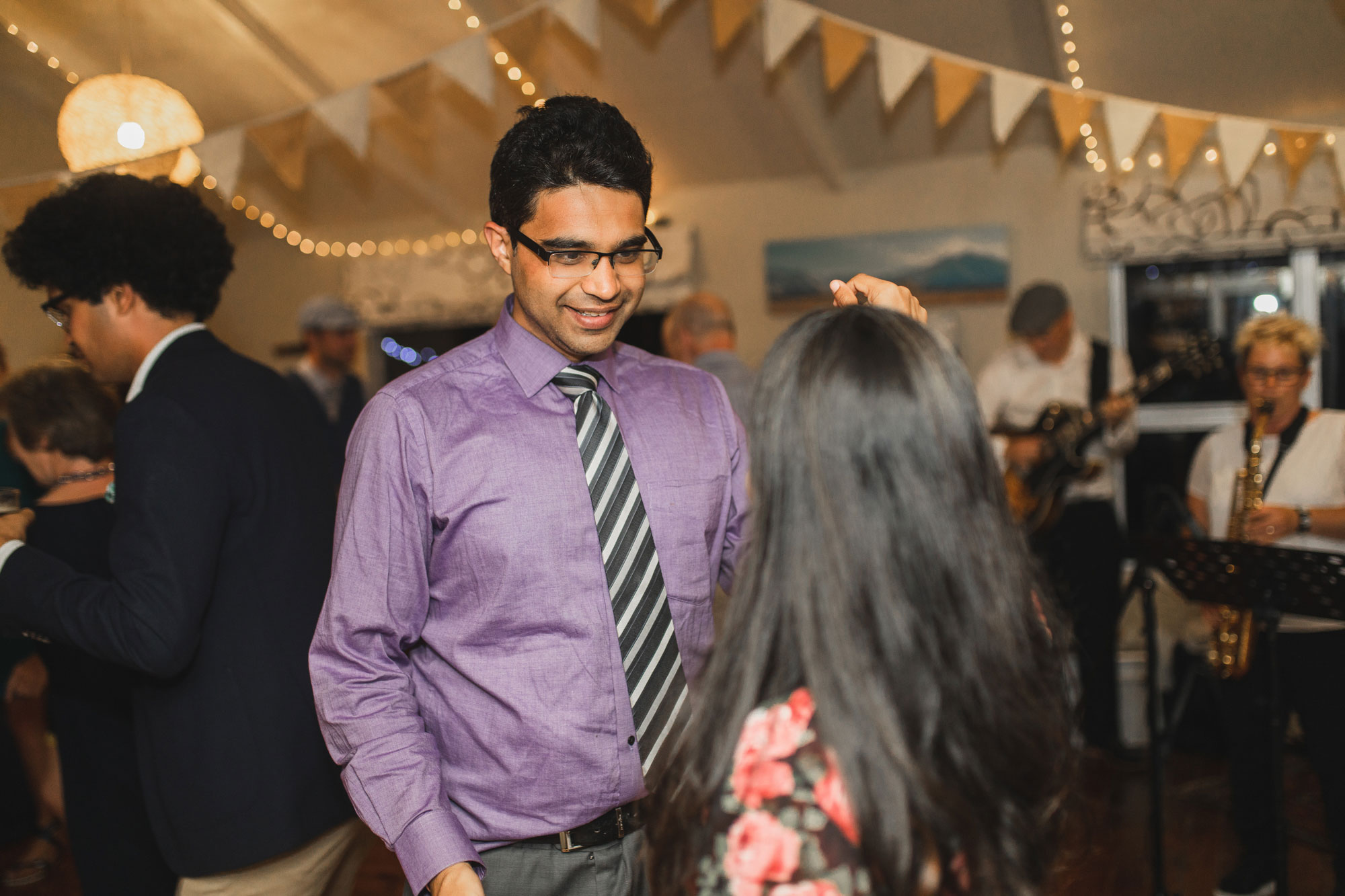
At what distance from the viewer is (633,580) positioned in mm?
1233

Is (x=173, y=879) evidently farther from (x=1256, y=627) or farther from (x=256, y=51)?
(x=256, y=51)

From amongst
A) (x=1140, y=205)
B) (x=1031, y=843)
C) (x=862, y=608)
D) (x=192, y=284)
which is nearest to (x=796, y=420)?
(x=862, y=608)

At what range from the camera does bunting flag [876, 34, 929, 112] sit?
3.17m

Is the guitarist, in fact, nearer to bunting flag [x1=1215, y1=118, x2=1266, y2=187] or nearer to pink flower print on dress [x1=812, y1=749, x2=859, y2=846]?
bunting flag [x1=1215, y1=118, x2=1266, y2=187]

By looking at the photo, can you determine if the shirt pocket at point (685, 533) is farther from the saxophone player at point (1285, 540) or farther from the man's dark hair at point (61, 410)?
the saxophone player at point (1285, 540)

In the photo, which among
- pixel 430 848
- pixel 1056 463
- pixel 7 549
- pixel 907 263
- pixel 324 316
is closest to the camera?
pixel 430 848

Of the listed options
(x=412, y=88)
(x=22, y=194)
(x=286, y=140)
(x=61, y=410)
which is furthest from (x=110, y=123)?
(x=61, y=410)

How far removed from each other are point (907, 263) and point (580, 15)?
2751mm

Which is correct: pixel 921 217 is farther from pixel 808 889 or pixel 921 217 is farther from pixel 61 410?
pixel 808 889

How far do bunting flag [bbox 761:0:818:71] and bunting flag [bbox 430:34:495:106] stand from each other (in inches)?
35.9

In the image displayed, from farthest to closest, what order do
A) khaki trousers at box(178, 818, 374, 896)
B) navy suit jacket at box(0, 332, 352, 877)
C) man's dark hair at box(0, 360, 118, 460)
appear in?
man's dark hair at box(0, 360, 118, 460), khaki trousers at box(178, 818, 374, 896), navy suit jacket at box(0, 332, 352, 877)

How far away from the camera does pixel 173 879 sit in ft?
5.65

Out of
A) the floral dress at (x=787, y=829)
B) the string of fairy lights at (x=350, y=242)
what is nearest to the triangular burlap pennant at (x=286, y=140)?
the string of fairy lights at (x=350, y=242)

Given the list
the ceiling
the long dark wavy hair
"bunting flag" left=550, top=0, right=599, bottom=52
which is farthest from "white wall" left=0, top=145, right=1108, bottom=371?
the long dark wavy hair
